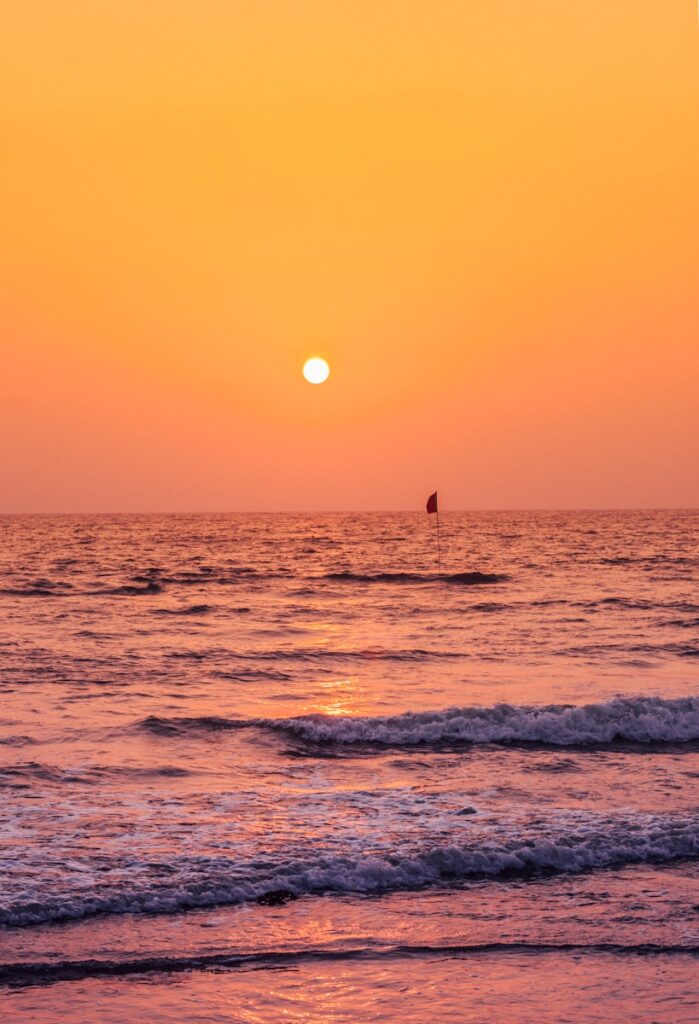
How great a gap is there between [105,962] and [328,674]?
53.3ft

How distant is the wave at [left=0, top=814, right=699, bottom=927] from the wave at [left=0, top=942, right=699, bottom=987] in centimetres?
105

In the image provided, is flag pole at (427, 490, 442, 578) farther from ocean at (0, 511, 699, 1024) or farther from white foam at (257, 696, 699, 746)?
white foam at (257, 696, 699, 746)

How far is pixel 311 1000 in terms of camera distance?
7.45 m

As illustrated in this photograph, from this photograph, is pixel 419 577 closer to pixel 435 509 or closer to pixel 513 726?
pixel 435 509

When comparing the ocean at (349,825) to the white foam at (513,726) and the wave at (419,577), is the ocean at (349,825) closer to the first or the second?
the white foam at (513,726)

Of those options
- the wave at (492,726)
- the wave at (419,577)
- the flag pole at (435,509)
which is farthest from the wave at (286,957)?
the wave at (419,577)

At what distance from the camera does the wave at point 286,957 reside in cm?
791

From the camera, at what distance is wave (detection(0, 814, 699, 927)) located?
30.5ft

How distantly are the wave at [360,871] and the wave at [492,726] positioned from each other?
5881 millimetres

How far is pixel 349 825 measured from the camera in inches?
465

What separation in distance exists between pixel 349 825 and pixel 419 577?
41111mm

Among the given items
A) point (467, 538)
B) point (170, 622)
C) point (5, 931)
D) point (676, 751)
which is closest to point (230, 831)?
point (5, 931)

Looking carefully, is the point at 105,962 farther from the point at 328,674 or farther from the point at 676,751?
the point at 328,674

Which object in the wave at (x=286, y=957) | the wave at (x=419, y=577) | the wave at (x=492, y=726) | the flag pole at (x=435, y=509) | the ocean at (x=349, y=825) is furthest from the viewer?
the wave at (x=419, y=577)
